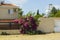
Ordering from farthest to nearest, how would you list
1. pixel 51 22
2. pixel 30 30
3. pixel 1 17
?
pixel 1 17, pixel 51 22, pixel 30 30

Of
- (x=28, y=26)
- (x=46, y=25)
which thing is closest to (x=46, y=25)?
(x=46, y=25)

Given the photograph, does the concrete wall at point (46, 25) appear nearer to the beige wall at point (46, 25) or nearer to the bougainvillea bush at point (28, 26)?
the beige wall at point (46, 25)

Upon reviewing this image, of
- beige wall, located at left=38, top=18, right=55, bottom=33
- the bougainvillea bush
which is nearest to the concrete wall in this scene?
beige wall, located at left=38, top=18, right=55, bottom=33

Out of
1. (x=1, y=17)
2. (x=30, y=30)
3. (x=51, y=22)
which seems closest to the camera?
(x=30, y=30)

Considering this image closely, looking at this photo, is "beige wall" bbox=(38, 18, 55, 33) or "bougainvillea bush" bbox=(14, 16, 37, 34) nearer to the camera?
"bougainvillea bush" bbox=(14, 16, 37, 34)

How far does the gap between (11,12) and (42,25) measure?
7872 millimetres

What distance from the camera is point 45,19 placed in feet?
132

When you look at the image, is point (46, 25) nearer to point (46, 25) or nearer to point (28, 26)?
point (46, 25)

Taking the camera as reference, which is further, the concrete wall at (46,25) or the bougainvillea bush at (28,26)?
the concrete wall at (46,25)

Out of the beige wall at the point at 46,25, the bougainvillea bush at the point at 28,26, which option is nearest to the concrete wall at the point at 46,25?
the beige wall at the point at 46,25

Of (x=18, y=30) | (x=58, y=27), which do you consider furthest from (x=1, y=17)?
(x=58, y=27)

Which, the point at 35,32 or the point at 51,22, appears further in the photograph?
the point at 51,22

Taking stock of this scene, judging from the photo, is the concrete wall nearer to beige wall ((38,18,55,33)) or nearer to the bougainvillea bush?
beige wall ((38,18,55,33))

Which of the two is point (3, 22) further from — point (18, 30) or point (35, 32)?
point (35, 32)
